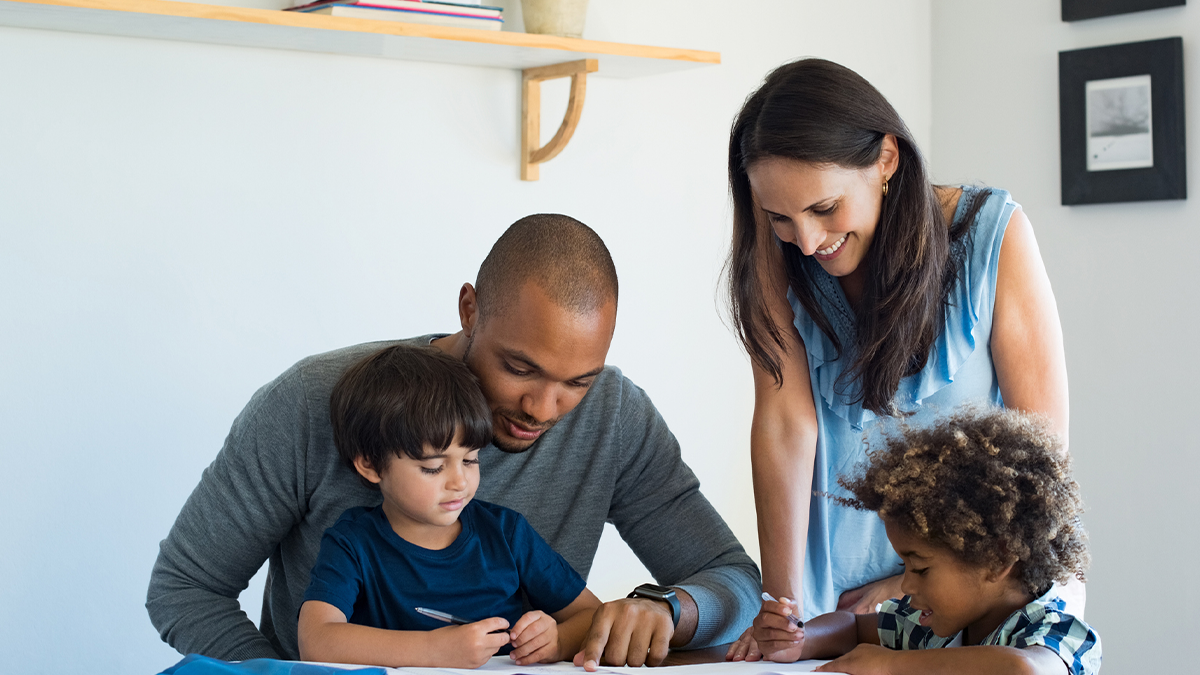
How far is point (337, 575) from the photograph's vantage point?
127 cm

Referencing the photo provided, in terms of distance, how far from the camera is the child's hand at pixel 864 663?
113 centimetres

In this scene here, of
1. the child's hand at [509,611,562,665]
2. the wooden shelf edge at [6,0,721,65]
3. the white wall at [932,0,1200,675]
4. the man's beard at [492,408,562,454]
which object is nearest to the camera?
the child's hand at [509,611,562,665]

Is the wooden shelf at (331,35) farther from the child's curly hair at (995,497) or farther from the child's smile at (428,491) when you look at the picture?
the child's curly hair at (995,497)

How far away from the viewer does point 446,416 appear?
1.32 metres

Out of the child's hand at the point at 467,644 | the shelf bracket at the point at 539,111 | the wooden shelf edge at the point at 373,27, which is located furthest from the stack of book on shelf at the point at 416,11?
the child's hand at the point at 467,644

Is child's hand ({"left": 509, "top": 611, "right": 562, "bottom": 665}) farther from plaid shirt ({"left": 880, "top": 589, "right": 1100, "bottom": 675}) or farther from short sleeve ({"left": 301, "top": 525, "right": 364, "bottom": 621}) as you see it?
plaid shirt ({"left": 880, "top": 589, "right": 1100, "bottom": 675})

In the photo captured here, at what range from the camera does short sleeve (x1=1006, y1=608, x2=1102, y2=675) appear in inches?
42.8

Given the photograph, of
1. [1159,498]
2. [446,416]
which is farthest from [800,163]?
[1159,498]

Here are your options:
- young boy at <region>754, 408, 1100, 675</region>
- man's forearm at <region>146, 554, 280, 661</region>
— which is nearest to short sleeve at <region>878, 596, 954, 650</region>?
young boy at <region>754, 408, 1100, 675</region>

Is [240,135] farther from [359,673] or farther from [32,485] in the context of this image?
[359,673]

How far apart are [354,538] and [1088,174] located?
219 centimetres

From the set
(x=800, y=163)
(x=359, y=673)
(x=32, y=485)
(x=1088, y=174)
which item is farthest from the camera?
(x=1088, y=174)

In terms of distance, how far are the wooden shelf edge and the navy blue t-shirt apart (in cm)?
111

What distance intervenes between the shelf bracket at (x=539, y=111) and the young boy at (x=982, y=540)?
4.82ft
